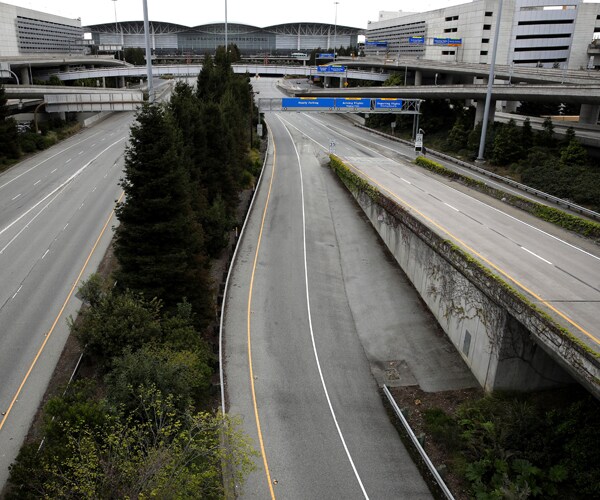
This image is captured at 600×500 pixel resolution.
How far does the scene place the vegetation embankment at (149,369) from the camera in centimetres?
1362

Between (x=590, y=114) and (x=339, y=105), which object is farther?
(x=339, y=105)

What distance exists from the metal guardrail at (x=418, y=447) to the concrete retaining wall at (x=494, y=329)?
3.90 m

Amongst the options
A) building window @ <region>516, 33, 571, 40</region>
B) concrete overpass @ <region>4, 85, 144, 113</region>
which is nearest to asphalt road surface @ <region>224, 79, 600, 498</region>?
concrete overpass @ <region>4, 85, 144, 113</region>

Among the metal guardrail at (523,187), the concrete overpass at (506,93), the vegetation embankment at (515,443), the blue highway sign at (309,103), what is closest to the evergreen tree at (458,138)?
the concrete overpass at (506,93)

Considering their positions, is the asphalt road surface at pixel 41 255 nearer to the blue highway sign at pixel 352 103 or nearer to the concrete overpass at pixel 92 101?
the concrete overpass at pixel 92 101

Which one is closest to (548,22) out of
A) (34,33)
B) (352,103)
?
(352,103)

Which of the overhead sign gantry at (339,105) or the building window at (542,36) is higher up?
the building window at (542,36)

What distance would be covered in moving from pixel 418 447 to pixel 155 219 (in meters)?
15.3

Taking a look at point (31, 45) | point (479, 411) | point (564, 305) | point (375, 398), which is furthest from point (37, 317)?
point (31, 45)

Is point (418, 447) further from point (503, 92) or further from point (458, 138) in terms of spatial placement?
point (458, 138)

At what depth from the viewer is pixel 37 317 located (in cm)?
2686

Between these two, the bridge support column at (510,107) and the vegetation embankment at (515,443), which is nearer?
the vegetation embankment at (515,443)

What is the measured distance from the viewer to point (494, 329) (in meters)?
20.8

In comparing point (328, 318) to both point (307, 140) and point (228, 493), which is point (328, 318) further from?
point (307, 140)
